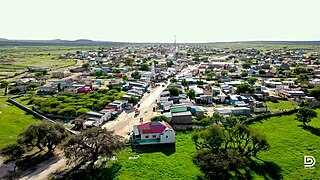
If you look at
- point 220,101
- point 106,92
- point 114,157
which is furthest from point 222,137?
point 106,92

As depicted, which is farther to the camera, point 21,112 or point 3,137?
point 21,112

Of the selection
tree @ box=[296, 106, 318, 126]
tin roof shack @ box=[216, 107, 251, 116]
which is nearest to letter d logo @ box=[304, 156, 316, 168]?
tree @ box=[296, 106, 318, 126]

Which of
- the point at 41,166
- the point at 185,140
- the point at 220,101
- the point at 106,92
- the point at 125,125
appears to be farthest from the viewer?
the point at 106,92

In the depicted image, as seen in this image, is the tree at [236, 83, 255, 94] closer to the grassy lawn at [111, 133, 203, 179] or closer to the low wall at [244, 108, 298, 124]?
the low wall at [244, 108, 298, 124]

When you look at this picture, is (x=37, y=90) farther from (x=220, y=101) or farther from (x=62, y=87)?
(x=220, y=101)

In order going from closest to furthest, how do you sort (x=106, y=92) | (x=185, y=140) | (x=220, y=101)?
(x=185, y=140), (x=220, y=101), (x=106, y=92)

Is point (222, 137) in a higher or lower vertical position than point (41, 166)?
higher

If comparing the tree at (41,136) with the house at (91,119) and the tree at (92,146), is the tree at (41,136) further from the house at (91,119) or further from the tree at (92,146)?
the house at (91,119)
